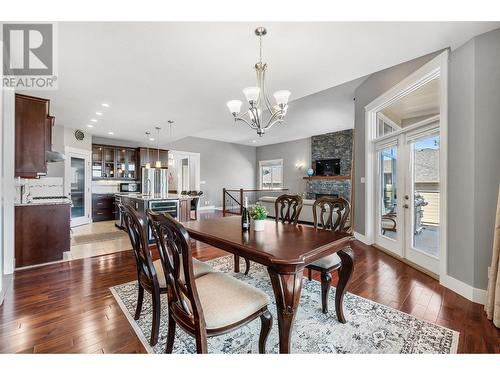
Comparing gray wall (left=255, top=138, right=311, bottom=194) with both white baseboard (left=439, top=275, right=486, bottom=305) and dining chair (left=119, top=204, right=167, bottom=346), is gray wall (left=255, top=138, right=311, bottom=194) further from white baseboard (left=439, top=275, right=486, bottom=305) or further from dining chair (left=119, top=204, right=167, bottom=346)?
dining chair (left=119, top=204, right=167, bottom=346)

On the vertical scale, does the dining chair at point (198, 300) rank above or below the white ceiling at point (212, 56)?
below

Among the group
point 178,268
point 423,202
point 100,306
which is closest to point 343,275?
point 178,268

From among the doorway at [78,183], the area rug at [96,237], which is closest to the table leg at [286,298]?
the area rug at [96,237]

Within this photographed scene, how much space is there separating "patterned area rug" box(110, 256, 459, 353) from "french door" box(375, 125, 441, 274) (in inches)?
55.3

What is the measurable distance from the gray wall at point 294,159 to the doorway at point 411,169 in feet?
18.2

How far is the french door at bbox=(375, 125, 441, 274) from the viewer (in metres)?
2.97

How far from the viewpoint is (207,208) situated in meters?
9.64

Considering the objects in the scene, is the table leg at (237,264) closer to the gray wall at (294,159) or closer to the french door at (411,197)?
the french door at (411,197)

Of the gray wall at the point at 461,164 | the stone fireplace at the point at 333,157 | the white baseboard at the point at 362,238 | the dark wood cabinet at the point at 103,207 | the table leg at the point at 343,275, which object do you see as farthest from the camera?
the stone fireplace at the point at 333,157

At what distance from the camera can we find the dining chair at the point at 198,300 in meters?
1.12

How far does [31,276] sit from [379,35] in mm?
4680
